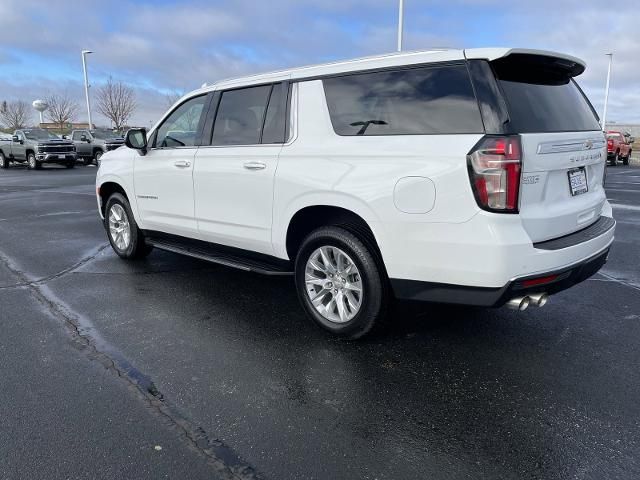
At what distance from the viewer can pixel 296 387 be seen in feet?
11.0

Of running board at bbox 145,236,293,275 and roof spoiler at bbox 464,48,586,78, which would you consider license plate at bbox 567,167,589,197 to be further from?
running board at bbox 145,236,293,275

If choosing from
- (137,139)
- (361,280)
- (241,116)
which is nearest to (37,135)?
(137,139)

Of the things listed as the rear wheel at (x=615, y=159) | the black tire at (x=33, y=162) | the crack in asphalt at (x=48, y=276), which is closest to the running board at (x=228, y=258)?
the crack in asphalt at (x=48, y=276)

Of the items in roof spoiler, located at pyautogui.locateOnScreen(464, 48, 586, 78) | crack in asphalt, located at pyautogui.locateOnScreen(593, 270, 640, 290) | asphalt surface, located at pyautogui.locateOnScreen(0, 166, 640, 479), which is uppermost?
roof spoiler, located at pyautogui.locateOnScreen(464, 48, 586, 78)

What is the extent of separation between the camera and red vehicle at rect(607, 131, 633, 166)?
84.7ft

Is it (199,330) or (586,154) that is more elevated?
(586,154)

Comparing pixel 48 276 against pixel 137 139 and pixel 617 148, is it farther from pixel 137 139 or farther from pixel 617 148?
pixel 617 148

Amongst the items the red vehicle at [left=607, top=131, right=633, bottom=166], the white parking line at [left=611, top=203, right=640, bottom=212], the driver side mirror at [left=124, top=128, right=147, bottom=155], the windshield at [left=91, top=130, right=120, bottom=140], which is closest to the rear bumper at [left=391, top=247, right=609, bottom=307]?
the driver side mirror at [left=124, top=128, right=147, bottom=155]

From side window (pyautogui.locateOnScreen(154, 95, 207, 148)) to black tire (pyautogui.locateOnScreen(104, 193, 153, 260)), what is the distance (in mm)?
987

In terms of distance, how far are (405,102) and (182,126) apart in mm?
2703

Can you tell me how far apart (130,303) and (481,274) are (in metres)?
3.23

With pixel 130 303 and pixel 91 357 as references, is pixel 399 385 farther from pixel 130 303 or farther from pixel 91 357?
pixel 130 303

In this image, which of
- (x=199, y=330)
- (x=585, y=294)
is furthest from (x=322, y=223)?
(x=585, y=294)

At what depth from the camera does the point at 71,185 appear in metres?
16.6
